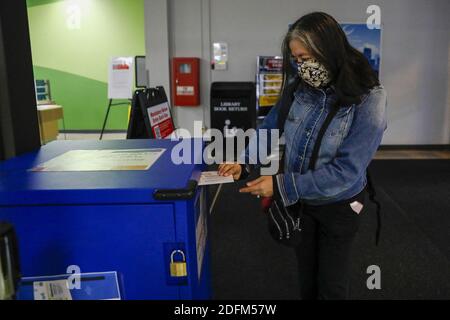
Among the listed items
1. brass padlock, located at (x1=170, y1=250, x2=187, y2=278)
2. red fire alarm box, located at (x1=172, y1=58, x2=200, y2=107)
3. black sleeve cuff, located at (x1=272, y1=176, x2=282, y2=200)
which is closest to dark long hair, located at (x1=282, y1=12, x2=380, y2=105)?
black sleeve cuff, located at (x1=272, y1=176, x2=282, y2=200)

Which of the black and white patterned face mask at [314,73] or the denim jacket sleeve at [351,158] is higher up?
the black and white patterned face mask at [314,73]

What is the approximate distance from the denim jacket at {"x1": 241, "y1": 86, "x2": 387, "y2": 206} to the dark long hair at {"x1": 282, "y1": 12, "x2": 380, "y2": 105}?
0.04 metres

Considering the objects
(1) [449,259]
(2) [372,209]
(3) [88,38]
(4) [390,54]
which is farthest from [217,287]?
(3) [88,38]

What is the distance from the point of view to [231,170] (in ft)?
4.37

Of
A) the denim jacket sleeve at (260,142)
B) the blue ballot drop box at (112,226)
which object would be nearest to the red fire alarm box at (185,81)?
the denim jacket sleeve at (260,142)

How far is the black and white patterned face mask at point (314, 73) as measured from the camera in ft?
4.22

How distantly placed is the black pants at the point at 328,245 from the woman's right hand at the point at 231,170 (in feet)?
0.95

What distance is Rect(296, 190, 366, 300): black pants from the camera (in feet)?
4.61

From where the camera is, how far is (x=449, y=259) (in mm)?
2711

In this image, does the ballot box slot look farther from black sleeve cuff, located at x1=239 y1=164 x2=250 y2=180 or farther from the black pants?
the black pants

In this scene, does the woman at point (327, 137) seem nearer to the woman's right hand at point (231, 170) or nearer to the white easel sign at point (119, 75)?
the woman's right hand at point (231, 170)

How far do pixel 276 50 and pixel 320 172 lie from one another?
4.88 m

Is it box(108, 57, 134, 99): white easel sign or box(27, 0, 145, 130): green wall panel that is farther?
box(27, 0, 145, 130): green wall panel

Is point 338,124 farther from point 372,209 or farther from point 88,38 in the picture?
point 88,38
